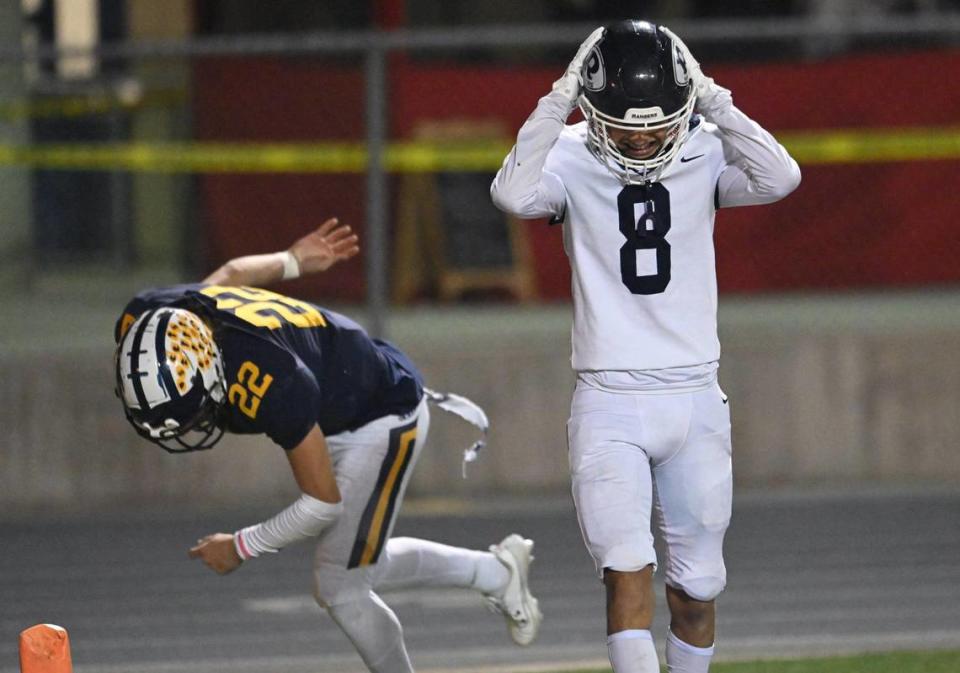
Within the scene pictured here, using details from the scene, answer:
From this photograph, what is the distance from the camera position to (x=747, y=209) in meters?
11.7

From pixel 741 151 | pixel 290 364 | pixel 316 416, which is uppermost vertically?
pixel 741 151

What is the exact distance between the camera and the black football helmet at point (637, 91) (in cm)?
559

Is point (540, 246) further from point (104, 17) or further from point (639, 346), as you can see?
point (639, 346)

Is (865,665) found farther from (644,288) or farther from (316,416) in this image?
(316,416)

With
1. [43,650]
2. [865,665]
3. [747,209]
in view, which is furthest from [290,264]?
[747,209]

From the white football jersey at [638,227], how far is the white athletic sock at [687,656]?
2.85 ft

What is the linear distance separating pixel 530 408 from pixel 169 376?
5593 mm

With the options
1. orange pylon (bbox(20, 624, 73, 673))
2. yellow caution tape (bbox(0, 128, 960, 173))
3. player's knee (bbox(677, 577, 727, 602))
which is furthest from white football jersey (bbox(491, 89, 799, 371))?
yellow caution tape (bbox(0, 128, 960, 173))

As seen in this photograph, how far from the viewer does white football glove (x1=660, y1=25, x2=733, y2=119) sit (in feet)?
18.7

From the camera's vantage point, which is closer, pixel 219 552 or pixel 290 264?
pixel 219 552

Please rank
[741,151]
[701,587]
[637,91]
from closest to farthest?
[637,91] < [741,151] < [701,587]

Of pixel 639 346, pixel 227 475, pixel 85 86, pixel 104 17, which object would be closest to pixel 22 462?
pixel 227 475

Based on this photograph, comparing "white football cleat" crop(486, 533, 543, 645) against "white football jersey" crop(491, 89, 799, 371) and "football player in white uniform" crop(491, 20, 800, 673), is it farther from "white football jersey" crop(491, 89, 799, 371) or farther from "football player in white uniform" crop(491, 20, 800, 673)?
"white football jersey" crop(491, 89, 799, 371)

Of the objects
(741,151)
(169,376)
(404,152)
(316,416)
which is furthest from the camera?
(404,152)
